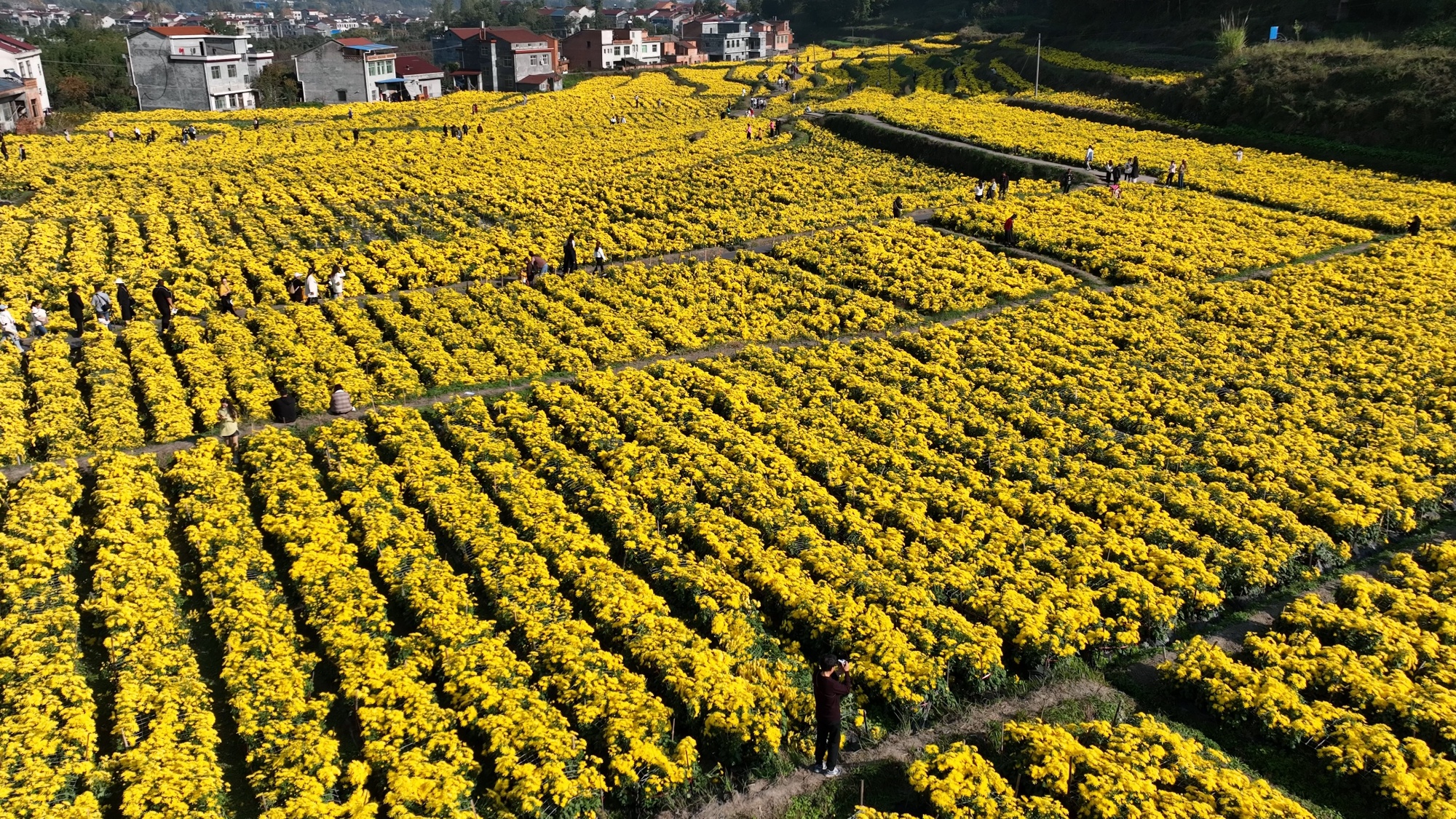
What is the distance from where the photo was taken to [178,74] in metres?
87.2

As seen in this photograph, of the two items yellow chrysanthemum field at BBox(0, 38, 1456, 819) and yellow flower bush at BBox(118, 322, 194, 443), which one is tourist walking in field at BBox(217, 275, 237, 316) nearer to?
yellow chrysanthemum field at BBox(0, 38, 1456, 819)

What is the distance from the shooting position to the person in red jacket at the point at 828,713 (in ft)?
43.3

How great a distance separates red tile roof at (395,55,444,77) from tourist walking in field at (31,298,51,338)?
255 ft

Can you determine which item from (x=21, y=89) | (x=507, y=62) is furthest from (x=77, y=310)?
(x=507, y=62)

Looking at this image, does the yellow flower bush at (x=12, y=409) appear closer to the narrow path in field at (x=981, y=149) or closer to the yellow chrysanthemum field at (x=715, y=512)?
the yellow chrysanthemum field at (x=715, y=512)

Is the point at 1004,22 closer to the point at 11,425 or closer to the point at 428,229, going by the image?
the point at 428,229

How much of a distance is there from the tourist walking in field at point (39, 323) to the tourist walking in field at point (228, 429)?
10151 mm

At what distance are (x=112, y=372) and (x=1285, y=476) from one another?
30380 millimetres

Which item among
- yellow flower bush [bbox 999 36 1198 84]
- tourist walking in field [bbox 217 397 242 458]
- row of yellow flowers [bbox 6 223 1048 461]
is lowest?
tourist walking in field [bbox 217 397 242 458]

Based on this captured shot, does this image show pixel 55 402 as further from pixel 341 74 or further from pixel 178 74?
pixel 341 74

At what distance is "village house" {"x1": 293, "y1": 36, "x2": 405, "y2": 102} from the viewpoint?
9169 cm

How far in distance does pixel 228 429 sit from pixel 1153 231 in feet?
120

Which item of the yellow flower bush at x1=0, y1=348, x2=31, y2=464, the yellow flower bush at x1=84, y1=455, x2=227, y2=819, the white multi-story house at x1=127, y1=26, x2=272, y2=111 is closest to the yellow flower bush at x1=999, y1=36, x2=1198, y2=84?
the yellow flower bush at x1=0, y1=348, x2=31, y2=464

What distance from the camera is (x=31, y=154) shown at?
181 ft
